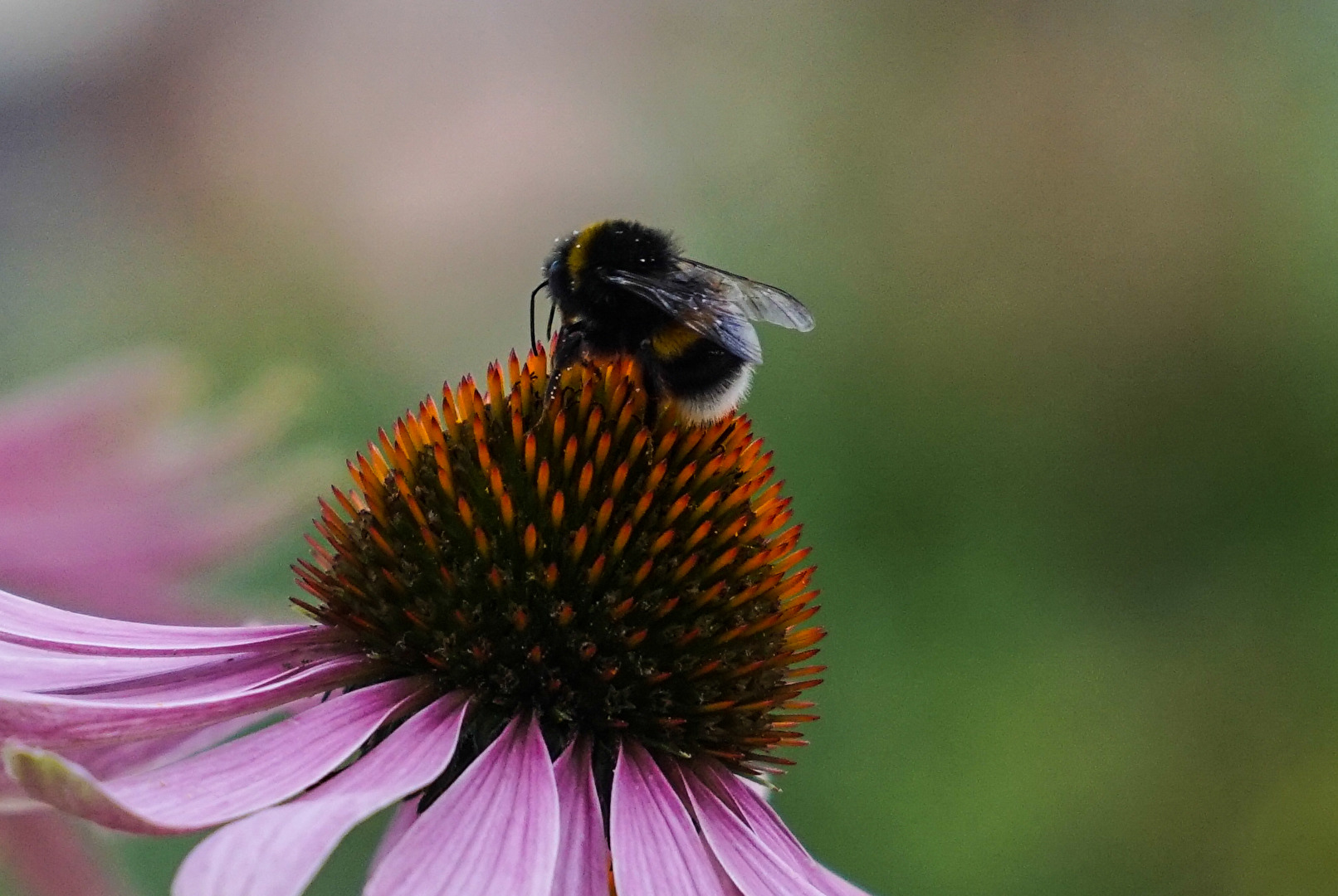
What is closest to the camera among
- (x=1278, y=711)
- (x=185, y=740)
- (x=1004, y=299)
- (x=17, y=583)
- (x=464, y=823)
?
(x=464, y=823)

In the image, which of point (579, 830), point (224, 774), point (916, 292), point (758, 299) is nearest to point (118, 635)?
point (224, 774)

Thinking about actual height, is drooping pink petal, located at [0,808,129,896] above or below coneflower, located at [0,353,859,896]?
below

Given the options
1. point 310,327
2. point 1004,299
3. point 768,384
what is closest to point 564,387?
point 768,384

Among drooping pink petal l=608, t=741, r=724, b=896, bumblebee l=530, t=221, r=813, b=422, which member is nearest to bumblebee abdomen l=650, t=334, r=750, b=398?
bumblebee l=530, t=221, r=813, b=422

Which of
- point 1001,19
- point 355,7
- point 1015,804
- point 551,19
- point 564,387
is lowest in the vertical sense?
point 1015,804

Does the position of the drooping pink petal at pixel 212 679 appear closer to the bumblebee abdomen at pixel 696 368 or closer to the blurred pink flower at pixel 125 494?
the bumblebee abdomen at pixel 696 368

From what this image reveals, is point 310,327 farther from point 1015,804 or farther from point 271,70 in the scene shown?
point 1015,804

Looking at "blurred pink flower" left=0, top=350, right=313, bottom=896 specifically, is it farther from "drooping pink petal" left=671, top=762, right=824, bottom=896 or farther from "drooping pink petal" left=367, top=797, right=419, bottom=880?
"drooping pink petal" left=671, top=762, right=824, bottom=896
